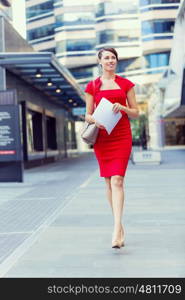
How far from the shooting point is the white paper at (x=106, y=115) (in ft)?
18.2

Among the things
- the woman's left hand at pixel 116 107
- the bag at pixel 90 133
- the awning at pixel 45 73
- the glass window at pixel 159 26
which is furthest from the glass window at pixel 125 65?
the woman's left hand at pixel 116 107

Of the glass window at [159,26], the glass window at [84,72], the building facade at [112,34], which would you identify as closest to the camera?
the glass window at [159,26]

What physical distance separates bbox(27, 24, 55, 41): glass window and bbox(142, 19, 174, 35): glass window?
17.0m

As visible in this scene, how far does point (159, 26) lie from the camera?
226ft

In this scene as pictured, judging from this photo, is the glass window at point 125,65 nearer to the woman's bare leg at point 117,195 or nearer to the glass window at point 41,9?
the glass window at point 41,9

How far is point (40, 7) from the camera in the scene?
77875 mm

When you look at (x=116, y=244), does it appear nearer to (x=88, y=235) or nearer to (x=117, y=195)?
(x=117, y=195)

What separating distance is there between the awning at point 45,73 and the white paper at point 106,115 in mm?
13433

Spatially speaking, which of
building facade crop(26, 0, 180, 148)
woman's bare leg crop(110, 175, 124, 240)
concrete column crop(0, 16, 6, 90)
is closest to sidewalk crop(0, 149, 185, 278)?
woman's bare leg crop(110, 175, 124, 240)

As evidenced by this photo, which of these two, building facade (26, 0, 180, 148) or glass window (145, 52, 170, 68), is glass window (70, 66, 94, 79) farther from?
glass window (145, 52, 170, 68)

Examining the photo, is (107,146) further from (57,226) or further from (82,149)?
(82,149)

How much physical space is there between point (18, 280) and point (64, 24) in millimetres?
76121

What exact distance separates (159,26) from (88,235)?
6476cm

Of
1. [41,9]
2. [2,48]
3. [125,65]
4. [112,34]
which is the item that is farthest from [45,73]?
[41,9]
